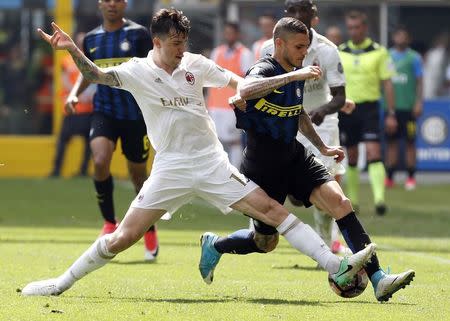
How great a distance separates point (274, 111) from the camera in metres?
9.87

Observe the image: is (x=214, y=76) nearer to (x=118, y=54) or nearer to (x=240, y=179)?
(x=240, y=179)

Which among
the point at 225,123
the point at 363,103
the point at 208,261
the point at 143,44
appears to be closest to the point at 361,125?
the point at 363,103

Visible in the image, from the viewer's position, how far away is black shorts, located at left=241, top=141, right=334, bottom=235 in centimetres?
990

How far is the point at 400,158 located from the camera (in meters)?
26.4

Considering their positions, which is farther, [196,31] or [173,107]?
[196,31]

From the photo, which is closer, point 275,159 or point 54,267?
point 275,159

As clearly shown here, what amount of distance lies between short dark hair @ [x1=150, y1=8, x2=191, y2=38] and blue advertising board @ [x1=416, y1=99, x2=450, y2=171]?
1734 centimetres

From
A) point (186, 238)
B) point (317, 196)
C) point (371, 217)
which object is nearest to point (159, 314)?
point (317, 196)

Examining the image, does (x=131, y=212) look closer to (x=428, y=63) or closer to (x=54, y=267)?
(x=54, y=267)

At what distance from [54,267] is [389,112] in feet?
29.5

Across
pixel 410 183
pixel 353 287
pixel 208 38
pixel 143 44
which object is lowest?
pixel 410 183

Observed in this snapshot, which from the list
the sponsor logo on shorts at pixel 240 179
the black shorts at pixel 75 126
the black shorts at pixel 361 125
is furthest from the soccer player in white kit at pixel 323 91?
the black shorts at pixel 75 126

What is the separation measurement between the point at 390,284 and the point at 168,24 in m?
2.26

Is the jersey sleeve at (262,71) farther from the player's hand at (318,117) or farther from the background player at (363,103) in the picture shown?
the background player at (363,103)
